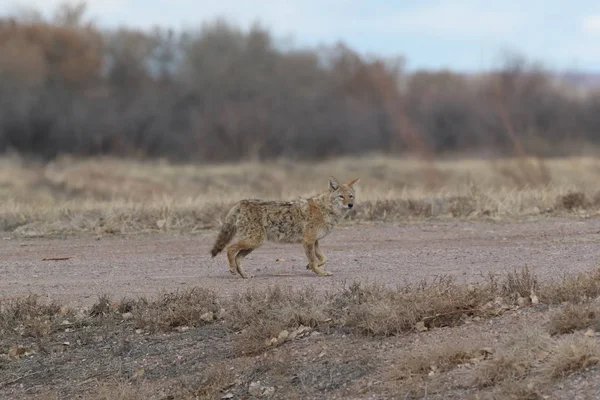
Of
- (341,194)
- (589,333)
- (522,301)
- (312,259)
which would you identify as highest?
(341,194)

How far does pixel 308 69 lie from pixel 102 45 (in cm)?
885

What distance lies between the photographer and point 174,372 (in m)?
9.00

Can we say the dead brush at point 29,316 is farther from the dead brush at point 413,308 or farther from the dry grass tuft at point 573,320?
the dry grass tuft at point 573,320

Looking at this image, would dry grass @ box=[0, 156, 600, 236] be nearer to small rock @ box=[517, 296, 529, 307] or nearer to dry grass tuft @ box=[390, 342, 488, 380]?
small rock @ box=[517, 296, 529, 307]

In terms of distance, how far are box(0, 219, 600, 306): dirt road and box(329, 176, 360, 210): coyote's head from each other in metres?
0.74

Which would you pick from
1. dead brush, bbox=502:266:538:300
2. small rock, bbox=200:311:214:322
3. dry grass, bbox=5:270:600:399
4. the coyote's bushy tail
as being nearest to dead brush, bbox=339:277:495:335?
dry grass, bbox=5:270:600:399

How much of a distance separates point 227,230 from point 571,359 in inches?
197

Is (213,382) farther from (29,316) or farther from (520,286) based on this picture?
(520,286)

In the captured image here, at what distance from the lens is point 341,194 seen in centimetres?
1215

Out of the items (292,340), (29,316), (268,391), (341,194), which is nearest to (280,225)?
(341,194)

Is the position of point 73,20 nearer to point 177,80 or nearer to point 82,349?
point 177,80

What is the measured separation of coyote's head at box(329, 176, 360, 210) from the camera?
1208 cm

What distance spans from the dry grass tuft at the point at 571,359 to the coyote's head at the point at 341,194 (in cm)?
460

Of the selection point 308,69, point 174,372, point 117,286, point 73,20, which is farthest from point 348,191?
point 73,20
